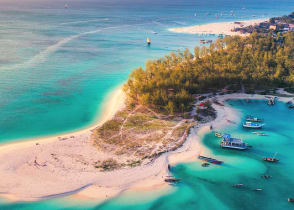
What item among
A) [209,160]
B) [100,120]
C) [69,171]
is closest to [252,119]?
[209,160]

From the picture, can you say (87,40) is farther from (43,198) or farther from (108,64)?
(43,198)

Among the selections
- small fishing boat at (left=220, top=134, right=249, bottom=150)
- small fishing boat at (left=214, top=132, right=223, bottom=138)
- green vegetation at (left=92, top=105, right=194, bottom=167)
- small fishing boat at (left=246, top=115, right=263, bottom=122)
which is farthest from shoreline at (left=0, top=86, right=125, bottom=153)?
small fishing boat at (left=246, top=115, right=263, bottom=122)

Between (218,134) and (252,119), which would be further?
(252,119)

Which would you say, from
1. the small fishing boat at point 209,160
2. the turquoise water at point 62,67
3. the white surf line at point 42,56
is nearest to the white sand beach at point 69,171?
the small fishing boat at point 209,160

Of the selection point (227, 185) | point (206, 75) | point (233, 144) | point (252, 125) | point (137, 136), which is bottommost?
point (227, 185)

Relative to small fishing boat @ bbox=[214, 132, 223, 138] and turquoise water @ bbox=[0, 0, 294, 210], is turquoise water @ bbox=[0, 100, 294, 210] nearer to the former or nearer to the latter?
turquoise water @ bbox=[0, 0, 294, 210]

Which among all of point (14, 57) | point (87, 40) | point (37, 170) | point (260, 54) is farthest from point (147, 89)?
Result: point (87, 40)

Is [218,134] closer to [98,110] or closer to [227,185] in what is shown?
[227,185]
